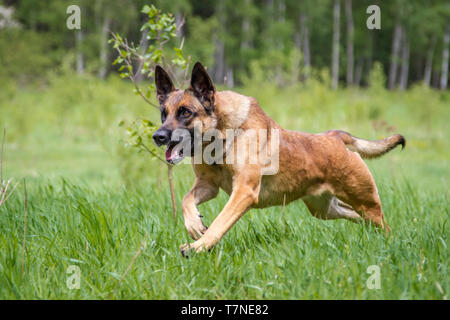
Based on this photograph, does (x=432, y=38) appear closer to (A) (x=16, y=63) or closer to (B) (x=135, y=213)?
(A) (x=16, y=63)

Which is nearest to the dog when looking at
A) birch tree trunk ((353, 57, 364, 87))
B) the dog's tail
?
the dog's tail

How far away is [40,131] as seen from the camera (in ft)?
69.1

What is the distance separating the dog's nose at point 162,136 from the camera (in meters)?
3.70

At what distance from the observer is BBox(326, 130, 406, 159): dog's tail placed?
513cm

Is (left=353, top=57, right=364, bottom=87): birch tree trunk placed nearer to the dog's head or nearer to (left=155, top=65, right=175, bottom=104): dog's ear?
(left=155, top=65, right=175, bottom=104): dog's ear

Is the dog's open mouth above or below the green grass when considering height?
above

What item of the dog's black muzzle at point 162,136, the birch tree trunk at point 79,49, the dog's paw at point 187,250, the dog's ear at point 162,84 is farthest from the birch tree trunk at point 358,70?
the dog's paw at point 187,250

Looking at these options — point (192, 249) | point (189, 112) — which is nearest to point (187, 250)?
point (192, 249)

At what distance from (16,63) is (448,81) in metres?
42.9

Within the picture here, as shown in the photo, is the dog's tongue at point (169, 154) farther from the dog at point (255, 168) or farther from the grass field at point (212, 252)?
the grass field at point (212, 252)

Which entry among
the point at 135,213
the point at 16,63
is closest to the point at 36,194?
the point at 135,213

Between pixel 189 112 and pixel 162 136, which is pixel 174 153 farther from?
pixel 189 112

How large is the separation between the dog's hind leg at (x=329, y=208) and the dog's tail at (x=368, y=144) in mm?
616
